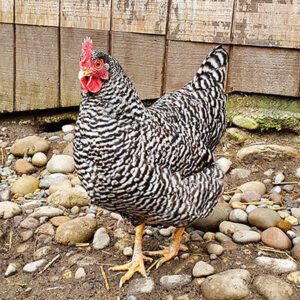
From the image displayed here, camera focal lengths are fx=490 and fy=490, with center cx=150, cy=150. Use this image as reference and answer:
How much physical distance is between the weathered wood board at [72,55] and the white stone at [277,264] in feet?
6.74

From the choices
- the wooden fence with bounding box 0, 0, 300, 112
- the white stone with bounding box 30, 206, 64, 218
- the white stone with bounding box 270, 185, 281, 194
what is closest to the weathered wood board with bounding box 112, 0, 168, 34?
the wooden fence with bounding box 0, 0, 300, 112

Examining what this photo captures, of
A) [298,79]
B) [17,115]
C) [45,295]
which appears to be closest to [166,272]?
[45,295]

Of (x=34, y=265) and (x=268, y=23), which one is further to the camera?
(x=268, y=23)

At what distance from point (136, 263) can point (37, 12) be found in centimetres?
225

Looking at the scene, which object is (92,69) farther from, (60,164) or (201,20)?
(201,20)

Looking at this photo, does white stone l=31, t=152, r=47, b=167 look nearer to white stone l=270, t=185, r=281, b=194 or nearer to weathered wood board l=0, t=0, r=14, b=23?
weathered wood board l=0, t=0, r=14, b=23

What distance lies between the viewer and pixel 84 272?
2416 mm

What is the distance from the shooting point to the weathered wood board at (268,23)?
3232mm

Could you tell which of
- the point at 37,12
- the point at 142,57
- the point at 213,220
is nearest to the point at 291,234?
the point at 213,220

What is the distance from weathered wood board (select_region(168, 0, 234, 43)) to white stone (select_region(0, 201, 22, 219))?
5.27 ft

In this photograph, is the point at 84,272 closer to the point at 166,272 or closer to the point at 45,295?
the point at 45,295

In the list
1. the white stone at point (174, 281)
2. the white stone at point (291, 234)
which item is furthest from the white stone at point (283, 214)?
the white stone at point (174, 281)

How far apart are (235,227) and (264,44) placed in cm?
134

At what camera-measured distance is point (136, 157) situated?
2102 millimetres
